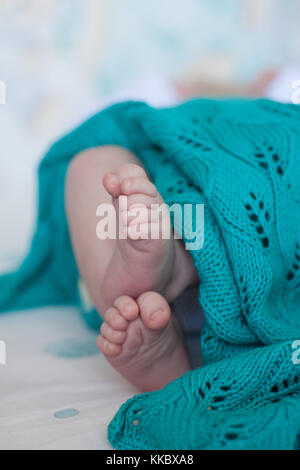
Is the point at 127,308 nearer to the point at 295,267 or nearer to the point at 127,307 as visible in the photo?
the point at 127,307

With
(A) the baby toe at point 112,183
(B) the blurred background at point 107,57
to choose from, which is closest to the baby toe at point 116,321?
(A) the baby toe at point 112,183

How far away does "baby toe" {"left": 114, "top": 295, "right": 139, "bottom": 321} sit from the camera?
56 cm

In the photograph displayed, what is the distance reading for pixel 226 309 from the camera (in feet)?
1.98

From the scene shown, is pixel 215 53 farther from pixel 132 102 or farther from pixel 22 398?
pixel 22 398

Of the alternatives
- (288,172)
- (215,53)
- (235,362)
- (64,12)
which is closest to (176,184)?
(288,172)

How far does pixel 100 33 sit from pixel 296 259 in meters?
1.29

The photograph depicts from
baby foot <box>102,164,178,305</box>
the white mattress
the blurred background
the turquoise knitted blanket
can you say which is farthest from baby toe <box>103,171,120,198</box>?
the blurred background

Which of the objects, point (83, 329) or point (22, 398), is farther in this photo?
point (83, 329)

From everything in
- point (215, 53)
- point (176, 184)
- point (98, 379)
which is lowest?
point (98, 379)

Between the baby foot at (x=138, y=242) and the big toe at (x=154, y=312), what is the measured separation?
26 mm

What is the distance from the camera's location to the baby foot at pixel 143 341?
0.57 meters

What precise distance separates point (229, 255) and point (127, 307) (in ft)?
0.45

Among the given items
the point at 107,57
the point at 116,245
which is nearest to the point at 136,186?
the point at 116,245

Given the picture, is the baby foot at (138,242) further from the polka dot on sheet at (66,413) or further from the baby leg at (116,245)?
the polka dot on sheet at (66,413)
